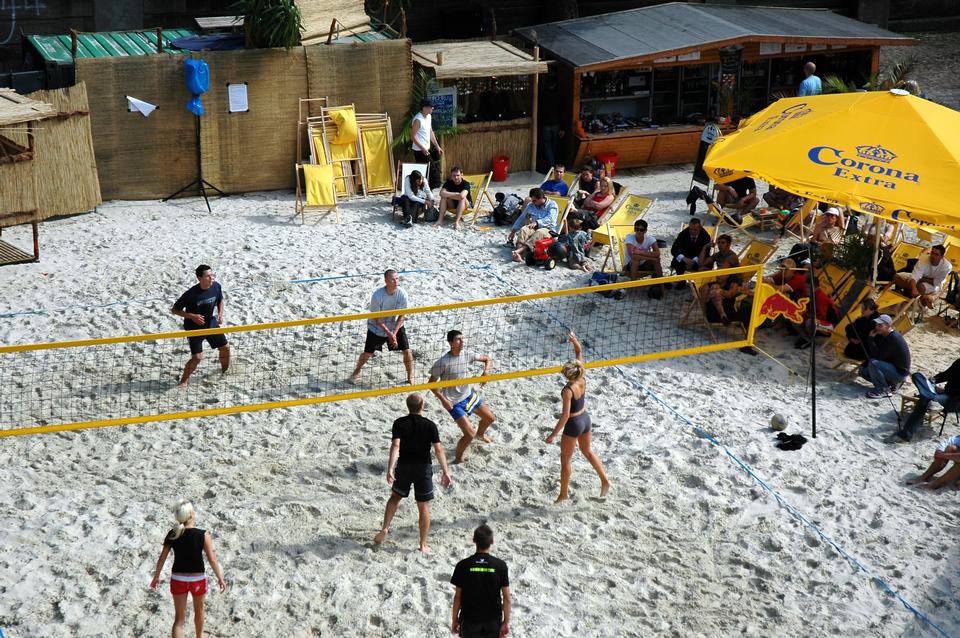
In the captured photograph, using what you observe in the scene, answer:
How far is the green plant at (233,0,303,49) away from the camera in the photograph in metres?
15.3

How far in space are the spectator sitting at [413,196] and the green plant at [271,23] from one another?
2.94m

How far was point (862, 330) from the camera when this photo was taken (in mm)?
10945

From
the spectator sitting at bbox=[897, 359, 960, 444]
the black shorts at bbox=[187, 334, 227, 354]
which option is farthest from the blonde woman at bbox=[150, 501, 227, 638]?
the spectator sitting at bbox=[897, 359, 960, 444]

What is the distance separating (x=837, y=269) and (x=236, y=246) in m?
7.53

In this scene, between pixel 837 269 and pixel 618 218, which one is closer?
pixel 837 269

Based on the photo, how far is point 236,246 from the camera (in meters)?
13.7

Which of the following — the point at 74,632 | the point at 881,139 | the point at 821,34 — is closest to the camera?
the point at 74,632

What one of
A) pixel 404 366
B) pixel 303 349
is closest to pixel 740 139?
pixel 404 366

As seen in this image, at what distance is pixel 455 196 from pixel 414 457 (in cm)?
735

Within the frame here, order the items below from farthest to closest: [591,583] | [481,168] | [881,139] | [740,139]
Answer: [481,168] < [740,139] < [881,139] < [591,583]

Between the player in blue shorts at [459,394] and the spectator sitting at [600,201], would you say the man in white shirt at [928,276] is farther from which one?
the player in blue shorts at [459,394]

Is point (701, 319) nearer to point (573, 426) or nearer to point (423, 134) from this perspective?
point (573, 426)

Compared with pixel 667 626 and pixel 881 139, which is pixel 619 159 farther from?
pixel 667 626

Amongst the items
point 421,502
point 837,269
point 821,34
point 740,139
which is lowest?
point 421,502
